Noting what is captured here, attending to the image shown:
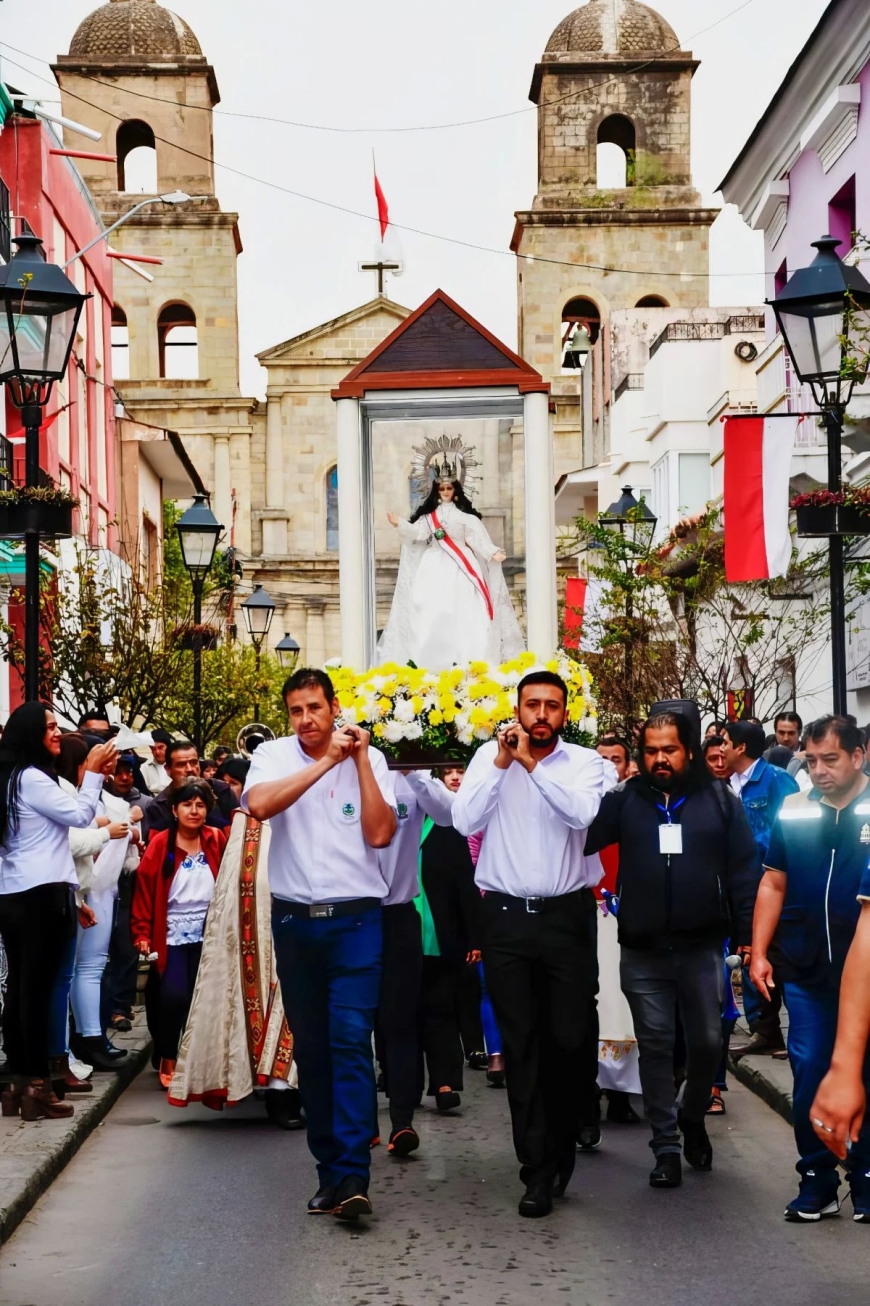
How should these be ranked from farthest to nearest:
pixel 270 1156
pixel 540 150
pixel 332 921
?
1. pixel 540 150
2. pixel 270 1156
3. pixel 332 921

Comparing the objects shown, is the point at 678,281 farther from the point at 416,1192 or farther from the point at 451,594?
the point at 416,1192

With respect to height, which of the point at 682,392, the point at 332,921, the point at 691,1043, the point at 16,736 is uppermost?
the point at 682,392

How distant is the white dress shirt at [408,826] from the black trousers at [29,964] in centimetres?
159

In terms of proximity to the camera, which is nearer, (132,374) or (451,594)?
(451,594)

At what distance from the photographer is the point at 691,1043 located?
27.8ft

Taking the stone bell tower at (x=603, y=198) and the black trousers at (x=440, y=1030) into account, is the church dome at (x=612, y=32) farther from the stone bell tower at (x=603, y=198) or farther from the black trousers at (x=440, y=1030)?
the black trousers at (x=440, y=1030)

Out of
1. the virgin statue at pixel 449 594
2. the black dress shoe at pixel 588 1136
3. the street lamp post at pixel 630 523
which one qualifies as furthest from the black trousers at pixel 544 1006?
the street lamp post at pixel 630 523

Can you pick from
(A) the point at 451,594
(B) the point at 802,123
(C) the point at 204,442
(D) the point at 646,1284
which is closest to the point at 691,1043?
(D) the point at 646,1284

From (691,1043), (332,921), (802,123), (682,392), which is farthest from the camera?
(682,392)

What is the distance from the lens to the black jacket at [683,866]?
A: 8.38 m

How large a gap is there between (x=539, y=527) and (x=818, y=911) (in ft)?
17.8

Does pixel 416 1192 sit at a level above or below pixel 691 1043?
below

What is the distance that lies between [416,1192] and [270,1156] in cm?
114

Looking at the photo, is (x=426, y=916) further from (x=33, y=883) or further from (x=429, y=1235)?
(x=429, y=1235)
